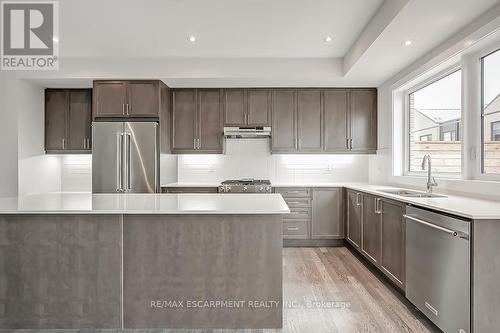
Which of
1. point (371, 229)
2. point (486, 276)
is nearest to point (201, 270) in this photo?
point (486, 276)

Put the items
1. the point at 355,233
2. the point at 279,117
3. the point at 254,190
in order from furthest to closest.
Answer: the point at 279,117, the point at 254,190, the point at 355,233

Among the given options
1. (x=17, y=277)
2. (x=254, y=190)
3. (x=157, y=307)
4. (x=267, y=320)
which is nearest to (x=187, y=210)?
(x=157, y=307)

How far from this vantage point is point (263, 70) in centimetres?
432

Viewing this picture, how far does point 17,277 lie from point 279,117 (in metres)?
3.75

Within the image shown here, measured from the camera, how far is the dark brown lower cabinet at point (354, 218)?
4.05 metres

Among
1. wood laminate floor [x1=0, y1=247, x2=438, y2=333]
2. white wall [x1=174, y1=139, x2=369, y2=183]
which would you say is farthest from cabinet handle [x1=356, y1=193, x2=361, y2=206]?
white wall [x1=174, y1=139, x2=369, y2=183]

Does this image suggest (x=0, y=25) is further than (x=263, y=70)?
No

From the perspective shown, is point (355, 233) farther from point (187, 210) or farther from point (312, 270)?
point (187, 210)

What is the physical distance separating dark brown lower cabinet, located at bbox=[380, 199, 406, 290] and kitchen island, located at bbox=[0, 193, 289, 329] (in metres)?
1.23

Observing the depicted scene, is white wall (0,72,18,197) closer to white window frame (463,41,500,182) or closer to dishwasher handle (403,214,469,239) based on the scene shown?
dishwasher handle (403,214,469,239)

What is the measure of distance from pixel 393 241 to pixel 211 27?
2.82 meters

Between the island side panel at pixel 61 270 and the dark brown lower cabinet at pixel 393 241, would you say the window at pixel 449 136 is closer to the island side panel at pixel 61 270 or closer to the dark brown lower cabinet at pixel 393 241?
the dark brown lower cabinet at pixel 393 241

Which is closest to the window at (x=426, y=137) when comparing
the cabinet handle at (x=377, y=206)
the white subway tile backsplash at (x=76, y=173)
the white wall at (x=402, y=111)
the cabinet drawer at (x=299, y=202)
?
the white wall at (x=402, y=111)

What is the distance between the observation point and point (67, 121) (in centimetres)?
485
